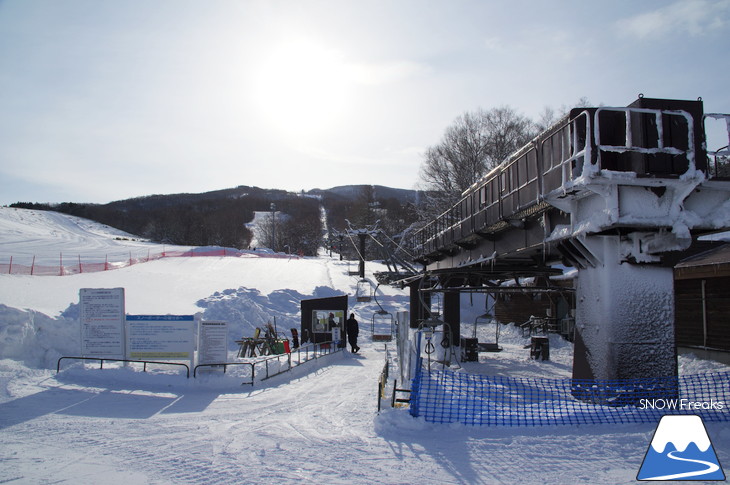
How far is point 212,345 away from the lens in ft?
45.3

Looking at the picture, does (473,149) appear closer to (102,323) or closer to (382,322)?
(382,322)

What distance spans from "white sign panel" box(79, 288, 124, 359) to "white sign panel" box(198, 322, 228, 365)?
7.03 feet

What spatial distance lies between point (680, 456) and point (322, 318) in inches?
667

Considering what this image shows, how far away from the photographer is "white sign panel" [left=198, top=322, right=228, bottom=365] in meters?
13.8

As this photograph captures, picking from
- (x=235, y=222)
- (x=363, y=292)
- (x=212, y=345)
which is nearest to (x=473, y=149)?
(x=363, y=292)

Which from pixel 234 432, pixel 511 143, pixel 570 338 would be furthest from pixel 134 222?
pixel 234 432

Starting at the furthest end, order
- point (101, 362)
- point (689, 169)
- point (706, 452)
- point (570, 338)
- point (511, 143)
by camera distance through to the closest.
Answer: point (511, 143)
point (570, 338)
point (101, 362)
point (689, 169)
point (706, 452)

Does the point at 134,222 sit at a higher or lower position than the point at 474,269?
higher

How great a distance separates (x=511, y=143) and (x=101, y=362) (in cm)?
3713

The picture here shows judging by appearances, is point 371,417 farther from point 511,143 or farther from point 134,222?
point 134,222

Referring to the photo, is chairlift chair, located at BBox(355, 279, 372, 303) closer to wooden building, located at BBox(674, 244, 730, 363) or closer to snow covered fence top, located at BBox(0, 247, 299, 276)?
snow covered fence top, located at BBox(0, 247, 299, 276)

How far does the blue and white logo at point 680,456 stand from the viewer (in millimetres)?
5668

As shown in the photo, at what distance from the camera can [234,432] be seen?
820cm

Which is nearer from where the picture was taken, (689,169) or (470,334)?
(689,169)
